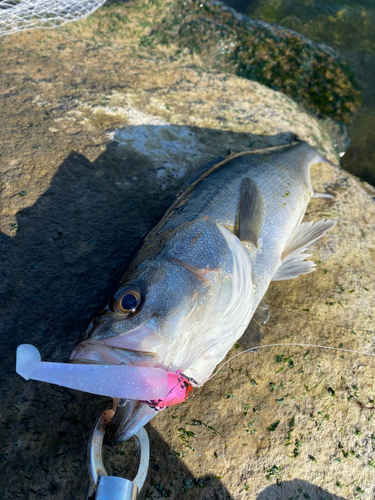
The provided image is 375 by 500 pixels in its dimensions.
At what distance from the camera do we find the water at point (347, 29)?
6.57m

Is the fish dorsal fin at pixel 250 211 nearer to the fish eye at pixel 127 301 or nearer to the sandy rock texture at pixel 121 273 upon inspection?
the sandy rock texture at pixel 121 273

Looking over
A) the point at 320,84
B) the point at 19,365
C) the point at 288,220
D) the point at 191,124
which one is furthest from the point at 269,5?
the point at 19,365

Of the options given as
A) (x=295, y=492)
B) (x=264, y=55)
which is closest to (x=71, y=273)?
(x=295, y=492)

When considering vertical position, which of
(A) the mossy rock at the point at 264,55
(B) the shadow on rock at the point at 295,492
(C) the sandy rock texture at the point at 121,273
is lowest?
(B) the shadow on rock at the point at 295,492

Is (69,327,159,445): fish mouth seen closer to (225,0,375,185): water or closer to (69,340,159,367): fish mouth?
(69,340,159,367): fish mouth

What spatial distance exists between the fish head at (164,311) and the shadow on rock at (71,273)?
56 cm

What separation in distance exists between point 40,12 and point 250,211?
5.20 metres

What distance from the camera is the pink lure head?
192cm

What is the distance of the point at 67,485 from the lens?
2.19 m

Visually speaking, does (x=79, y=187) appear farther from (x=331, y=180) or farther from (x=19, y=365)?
(x=331, y=180)

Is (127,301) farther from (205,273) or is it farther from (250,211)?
(250,211)

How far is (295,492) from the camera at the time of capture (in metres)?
2.39

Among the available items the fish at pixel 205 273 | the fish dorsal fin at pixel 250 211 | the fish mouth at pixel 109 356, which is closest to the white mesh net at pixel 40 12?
the fish at pixel 205 273

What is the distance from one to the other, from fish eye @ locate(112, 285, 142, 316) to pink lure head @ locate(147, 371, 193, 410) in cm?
43
